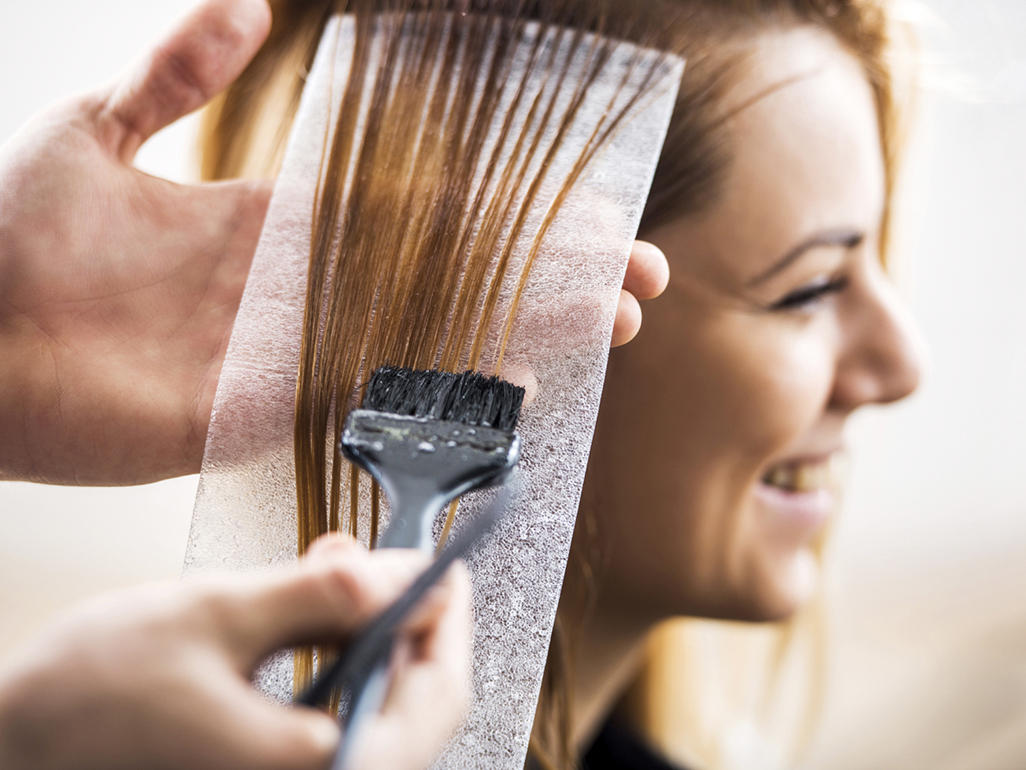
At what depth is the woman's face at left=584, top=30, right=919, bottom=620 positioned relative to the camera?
2.39ft

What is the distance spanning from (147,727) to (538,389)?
34 cm

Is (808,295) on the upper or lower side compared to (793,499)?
upper

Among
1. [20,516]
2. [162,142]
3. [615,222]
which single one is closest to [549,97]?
[615,222]

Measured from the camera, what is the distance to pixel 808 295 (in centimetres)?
77

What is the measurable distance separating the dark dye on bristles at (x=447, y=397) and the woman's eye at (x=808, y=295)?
1.10ft

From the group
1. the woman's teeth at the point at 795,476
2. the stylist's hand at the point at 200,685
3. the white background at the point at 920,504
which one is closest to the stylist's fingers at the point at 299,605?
the stylist's hand at the point at 200,685

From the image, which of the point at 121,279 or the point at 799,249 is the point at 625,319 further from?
the point at 121,279

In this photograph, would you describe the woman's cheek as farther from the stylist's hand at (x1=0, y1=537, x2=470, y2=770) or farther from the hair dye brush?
the stylist's hand at (x1=0, y1=537, x2=470, y2=770)

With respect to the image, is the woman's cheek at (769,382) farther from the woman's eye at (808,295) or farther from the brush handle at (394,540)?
the brush handle at (394,540)

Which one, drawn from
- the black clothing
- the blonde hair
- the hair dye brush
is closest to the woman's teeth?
the blonde hair

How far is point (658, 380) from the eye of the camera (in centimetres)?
75

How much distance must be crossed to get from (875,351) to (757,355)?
144mm

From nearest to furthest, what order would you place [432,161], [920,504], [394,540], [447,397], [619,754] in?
[394,540] → [447,397] → [432,161] → [619,754] → [920,504]

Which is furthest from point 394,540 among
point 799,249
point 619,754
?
point 619,754
